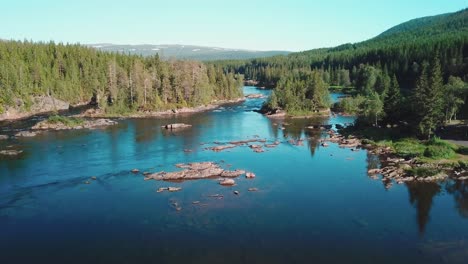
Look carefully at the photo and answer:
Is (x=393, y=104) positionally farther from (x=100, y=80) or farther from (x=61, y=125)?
(x=100, y=80)

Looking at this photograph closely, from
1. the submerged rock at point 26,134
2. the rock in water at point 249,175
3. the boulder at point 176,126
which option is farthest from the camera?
the boulder at point 176,126

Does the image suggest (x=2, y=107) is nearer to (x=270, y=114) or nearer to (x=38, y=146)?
(x=38, y=146)

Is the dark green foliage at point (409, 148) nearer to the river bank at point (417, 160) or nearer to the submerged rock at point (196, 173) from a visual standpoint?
the river bank at point (417, 160)

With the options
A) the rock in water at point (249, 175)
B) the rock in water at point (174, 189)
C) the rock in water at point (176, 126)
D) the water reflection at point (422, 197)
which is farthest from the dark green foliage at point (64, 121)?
the water reflection at point (422, 197)

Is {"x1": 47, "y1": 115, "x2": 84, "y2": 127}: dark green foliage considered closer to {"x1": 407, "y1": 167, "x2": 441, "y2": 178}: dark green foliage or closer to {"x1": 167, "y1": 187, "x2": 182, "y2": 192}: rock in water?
{"x1": 167, "y1": 187, "x2": 182, "y2": 192}: rock in water

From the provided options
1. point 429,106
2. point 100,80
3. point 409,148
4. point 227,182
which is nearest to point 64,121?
point 100,80

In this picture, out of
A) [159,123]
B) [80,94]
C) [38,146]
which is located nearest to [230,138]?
[159,123]
